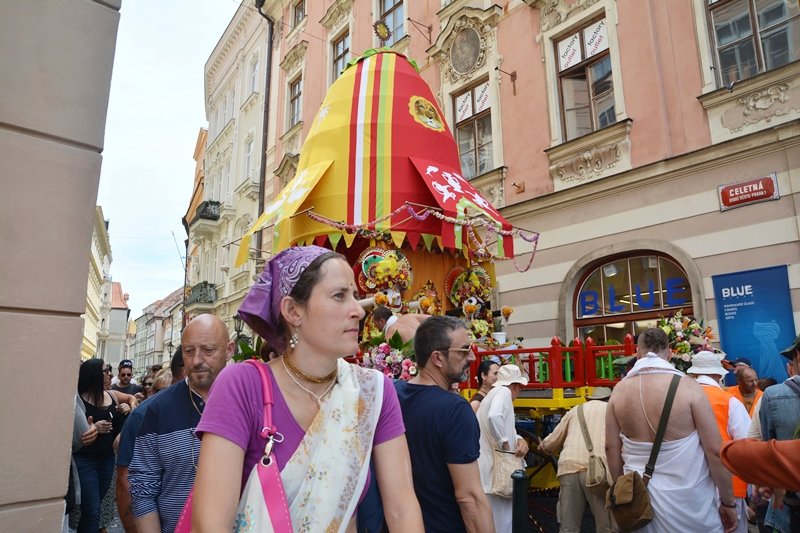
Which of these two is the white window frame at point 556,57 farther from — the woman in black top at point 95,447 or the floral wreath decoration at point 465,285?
the woman in black top at point 95,447

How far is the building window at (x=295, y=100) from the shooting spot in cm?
1830

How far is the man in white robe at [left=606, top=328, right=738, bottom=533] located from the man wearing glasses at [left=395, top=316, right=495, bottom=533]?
4.94 feet

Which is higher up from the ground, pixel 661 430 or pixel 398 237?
pixel 398 237

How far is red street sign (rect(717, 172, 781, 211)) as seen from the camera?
282 inches

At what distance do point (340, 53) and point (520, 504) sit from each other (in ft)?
52.1

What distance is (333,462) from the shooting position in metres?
1.54

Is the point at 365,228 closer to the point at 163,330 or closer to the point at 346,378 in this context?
the point at 346,378

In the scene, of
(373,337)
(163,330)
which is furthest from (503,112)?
(163,330)

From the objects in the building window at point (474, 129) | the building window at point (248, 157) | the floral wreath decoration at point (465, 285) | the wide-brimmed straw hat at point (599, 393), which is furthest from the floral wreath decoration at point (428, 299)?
the building window at point (248, 157)

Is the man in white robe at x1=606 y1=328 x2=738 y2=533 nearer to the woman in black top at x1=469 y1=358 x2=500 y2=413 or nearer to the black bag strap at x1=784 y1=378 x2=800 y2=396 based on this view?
the black bag strap at x1=784 y1=378 x2=800 y2=396

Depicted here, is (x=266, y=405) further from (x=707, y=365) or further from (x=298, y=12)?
(x=298, y=12)

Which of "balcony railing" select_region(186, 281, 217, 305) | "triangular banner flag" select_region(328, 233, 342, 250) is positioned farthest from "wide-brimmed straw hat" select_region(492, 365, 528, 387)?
"balcony railing" select_region(186, 281, 217, 305)

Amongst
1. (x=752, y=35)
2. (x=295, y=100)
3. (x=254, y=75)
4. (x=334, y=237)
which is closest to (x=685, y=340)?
(x=334, y=237)

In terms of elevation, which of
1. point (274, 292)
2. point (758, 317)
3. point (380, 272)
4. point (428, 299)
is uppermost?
point (380, 272)
